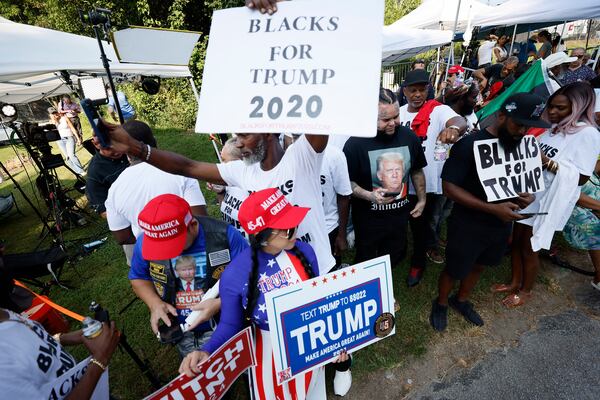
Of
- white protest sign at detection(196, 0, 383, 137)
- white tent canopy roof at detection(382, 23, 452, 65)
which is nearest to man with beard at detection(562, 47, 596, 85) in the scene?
white tent canopy roof at detection(382, 23, 452, 65)

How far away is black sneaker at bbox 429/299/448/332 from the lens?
10.2 feet

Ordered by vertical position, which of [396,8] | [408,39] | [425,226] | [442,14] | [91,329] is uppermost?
[396,8]

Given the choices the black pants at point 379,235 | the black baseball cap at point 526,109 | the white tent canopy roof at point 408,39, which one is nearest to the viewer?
the black baseball cap at point 526,109

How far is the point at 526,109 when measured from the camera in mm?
2209

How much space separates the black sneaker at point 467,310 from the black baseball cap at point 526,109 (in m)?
1.95

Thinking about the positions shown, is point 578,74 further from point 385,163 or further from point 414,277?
point 385,163

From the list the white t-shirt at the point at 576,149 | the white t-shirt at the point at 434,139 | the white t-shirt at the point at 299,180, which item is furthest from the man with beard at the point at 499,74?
the white t-shirt at the point at 299,180

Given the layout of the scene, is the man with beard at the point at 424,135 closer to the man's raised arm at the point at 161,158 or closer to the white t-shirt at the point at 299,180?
the white t-shirt at the point at 299,180

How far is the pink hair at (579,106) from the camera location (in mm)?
2713

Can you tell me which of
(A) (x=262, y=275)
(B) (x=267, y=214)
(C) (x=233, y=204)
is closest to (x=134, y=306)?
(C) (x=233, y=204)

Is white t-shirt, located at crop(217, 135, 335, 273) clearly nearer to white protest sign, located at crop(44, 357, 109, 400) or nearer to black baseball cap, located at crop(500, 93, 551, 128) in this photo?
white protest sign, located at crop(44, 357, 109, 400)

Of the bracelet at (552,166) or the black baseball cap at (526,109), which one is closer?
the black baseball cap at (526,109)

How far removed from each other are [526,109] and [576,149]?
105 cm

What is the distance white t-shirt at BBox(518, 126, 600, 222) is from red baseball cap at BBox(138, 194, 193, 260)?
10.5 ft
